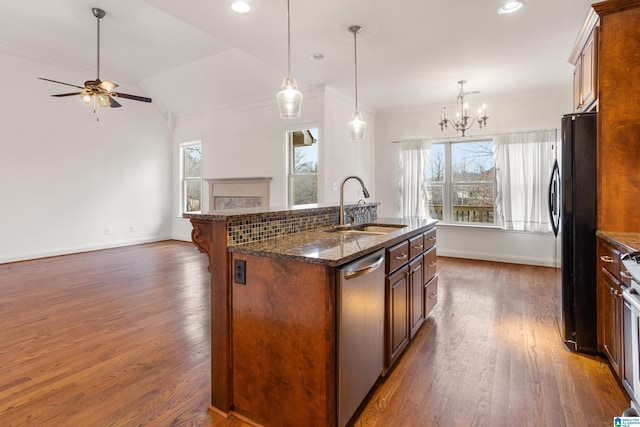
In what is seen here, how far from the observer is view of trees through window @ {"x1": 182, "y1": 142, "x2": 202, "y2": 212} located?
7.37m

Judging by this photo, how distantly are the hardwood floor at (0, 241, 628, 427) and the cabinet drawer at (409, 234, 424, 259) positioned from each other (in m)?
0.72

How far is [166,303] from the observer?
3418 mm

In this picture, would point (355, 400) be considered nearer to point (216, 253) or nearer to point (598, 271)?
point (216, 253)

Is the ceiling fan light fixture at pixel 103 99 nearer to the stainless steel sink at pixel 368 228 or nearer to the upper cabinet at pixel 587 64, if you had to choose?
the stainless steel sink at pixel 368 228

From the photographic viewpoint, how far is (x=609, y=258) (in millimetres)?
2100

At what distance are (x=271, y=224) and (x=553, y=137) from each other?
492 centimetres

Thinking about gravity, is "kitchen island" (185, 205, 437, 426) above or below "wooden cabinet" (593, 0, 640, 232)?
below

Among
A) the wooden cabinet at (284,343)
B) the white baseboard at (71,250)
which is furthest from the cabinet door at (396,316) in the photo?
the white baseboard at (71,250)

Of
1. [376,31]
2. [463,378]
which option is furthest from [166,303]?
[376,31]

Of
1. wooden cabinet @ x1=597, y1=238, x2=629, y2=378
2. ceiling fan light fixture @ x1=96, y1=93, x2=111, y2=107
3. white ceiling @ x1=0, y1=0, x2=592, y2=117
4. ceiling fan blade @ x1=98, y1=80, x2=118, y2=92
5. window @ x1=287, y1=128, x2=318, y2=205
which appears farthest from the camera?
window @ x1=287, y1=128, x2=318, y2=205

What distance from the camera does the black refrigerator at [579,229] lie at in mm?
2375

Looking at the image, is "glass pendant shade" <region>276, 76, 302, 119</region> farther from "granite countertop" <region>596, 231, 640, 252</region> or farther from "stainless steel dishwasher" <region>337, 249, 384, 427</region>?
"granite countertop" <region>596, 231, 640, 252</region>

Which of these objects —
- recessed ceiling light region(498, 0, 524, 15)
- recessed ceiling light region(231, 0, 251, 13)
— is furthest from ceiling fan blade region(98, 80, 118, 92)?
recessed ceiling light region(498, 0, 524, 15)

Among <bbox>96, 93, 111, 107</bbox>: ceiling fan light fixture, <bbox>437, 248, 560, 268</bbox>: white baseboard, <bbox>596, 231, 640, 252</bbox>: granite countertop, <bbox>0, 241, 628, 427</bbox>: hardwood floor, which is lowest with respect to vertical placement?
<bbox>0, 241, 628, 427</bbox>: hardwood floor
